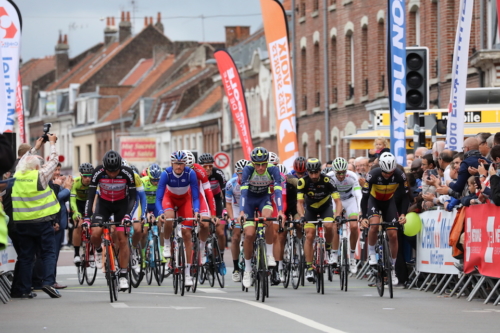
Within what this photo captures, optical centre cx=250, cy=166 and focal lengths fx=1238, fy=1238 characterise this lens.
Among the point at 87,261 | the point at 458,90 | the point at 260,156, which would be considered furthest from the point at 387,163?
the point at 87,261

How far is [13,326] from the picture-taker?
12266 mm

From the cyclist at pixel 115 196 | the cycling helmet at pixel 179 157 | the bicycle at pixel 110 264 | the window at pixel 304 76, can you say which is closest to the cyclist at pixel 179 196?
the cycling helmet at pixel 179 157

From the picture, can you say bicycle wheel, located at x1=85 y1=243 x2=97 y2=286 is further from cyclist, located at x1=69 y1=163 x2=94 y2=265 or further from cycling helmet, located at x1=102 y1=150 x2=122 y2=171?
cycling helmet, located at x1=102 y1=150 x2=122 y2=171

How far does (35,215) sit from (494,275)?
6.00 meters

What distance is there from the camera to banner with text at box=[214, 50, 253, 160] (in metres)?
32.7

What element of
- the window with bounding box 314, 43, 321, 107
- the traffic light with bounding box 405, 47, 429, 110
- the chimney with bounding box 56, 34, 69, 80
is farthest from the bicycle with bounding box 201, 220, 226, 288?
the chimney with bounding box 56, 34, 69, 80

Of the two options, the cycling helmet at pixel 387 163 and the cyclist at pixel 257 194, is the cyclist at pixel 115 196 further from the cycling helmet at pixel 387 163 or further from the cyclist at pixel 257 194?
the cycling helmet at pixel 387 163

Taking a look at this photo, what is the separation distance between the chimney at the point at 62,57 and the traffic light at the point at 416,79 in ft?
327

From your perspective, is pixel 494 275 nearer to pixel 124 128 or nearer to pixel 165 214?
pixel 165 214

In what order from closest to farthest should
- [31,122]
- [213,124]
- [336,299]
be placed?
1. [336,299]
2. [213,124]
3. [31,122]

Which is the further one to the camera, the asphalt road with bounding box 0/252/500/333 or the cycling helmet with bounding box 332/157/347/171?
the cycling helmet with bounding box 332/157/347/171

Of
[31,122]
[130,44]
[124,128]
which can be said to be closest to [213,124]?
[124,128]

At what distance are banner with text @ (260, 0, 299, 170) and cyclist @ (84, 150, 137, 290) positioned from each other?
454 inches

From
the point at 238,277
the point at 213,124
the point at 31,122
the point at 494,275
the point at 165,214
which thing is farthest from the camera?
the point at 31,122
